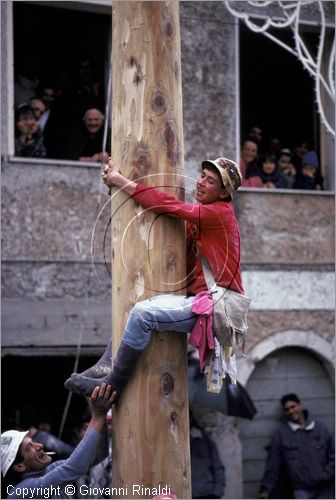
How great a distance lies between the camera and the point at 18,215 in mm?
12195

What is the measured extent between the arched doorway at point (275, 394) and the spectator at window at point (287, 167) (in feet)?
6.90

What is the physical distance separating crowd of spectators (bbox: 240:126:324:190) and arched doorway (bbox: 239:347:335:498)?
6.75 ft

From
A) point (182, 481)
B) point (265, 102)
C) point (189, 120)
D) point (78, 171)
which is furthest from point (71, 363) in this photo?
point (182, 481)

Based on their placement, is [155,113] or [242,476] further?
[242,476]

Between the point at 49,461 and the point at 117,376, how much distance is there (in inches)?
48.7

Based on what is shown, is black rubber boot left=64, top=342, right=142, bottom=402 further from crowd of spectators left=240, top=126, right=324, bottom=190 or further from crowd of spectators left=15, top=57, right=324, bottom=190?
crowd of spectators left=240, top=126, right=324, bottom=190

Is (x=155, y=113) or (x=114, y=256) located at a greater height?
(x=155, y=113)

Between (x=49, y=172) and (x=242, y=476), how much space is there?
13.8 feet

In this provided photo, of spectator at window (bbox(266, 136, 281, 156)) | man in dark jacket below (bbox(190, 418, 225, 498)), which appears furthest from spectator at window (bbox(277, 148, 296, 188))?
man in dark jacket below (bbox(190, 418, 225, 498))

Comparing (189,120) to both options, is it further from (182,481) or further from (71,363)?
(182,481)

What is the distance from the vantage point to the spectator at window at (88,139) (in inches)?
498

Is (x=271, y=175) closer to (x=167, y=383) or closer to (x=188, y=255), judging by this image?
(x=188, y=255)

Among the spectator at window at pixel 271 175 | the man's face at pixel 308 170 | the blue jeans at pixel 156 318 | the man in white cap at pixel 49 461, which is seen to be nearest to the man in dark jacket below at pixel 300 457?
the spectator at window at pixel 271 175

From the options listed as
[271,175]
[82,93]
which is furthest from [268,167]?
[82,93]
